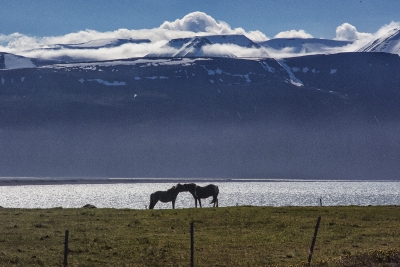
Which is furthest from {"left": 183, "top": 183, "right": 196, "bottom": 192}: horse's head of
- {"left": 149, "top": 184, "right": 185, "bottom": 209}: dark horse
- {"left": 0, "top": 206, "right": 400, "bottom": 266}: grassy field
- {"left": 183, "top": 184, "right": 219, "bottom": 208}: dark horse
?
{"left": 0, "top": 206, "right": 400, "bottom": 266}: grassy field

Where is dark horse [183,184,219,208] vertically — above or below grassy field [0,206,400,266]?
above

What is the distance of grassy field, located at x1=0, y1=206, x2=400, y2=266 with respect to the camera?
30.5m

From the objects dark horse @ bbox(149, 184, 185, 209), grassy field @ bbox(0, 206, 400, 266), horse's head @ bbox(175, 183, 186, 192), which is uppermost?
horse's head @ bbox(175, 183, 186, 192)

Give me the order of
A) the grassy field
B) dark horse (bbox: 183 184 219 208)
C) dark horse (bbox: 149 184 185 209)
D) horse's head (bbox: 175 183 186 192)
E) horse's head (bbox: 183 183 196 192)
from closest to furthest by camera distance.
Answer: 1. the grassy field
2. dark horse (bbox: 149 184 185 209)
3. horse's head (bbox: 175 183 186 192)
4. horse's head (bbox: 183 183 196 192)
5. dark horse (bbox: 183 184 219 208)

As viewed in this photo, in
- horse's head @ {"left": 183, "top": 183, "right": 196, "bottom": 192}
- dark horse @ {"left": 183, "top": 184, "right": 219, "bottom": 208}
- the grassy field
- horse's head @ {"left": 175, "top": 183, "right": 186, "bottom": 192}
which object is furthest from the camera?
dark horse @ {"left": 183, "top": 184, "right": 219, "bottom": 208}

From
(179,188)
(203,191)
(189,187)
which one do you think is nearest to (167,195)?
(179,188)

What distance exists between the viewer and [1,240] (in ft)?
117

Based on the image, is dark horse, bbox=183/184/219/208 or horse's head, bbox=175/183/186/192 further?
dark horse, bbox=183/184/219/208

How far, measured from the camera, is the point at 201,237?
3766cm

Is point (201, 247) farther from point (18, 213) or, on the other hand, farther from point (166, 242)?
point (18, 213)

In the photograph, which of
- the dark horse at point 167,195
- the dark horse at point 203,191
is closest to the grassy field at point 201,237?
the dark horse at point 167,195

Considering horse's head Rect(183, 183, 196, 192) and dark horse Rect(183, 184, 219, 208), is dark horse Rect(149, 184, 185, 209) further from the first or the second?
dark horse Rect(183, 184, 219, 208)

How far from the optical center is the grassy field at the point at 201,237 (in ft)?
100

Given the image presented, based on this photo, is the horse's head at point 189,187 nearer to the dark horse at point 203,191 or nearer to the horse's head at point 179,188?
the dark horse at point 203,191
